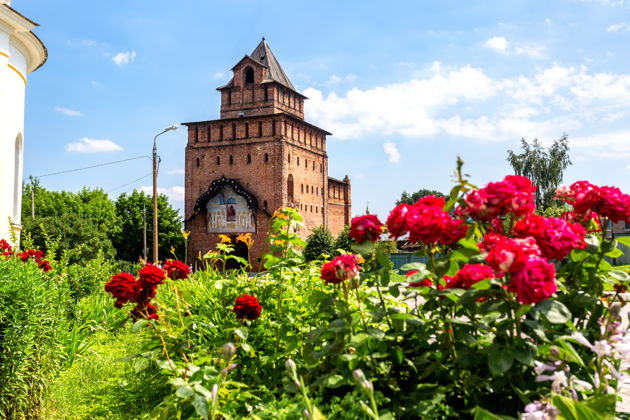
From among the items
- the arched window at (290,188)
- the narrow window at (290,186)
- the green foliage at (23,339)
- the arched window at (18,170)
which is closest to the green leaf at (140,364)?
the green foliage at (23,339)

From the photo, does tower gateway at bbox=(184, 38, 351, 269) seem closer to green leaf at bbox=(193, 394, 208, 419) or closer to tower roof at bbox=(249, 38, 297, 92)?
tower roof at bbox=(249, 38, 297, 92)

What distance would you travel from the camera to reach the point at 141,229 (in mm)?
35688

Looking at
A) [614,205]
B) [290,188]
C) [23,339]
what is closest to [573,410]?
[614,205]

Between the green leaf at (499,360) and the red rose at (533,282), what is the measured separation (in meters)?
0.23

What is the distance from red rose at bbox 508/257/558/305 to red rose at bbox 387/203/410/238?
0.52m

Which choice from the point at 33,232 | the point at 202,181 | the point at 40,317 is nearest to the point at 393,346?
the point at 40,317

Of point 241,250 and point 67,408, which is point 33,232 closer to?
point 241,250

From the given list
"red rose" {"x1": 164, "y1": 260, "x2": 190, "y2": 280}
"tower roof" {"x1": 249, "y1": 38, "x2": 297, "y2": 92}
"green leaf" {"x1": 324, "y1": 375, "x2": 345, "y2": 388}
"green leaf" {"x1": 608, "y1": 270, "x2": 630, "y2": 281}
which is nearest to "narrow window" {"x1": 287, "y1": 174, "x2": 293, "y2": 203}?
"tower roof" {"x1": 249, "y1": 38, "x2": 297, "y2": 92}

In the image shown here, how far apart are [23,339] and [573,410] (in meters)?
3.62

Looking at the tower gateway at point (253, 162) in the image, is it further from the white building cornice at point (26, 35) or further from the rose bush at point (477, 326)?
the rose bush at point (477, 326)

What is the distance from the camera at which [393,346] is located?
94.3 inches

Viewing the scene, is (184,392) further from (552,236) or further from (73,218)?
(73,218)

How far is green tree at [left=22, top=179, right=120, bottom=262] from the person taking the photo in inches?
1164

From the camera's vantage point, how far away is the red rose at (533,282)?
1.83 m
